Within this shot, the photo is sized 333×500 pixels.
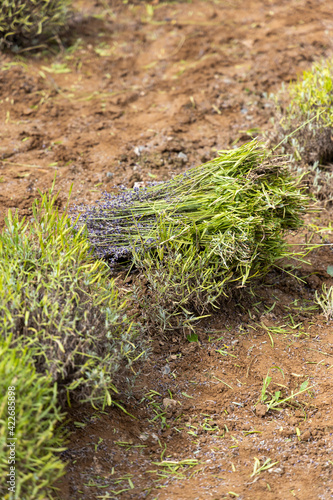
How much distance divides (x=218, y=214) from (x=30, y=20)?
334 cm

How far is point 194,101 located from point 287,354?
2.60 meters

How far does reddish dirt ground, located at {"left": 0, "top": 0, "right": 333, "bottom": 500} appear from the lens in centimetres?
201

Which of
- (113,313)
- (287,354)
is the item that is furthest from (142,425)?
(287,354)

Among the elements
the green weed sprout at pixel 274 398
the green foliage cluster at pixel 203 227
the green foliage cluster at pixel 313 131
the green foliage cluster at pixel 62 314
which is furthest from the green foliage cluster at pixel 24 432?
the green foliage cluster at pixel 313 131

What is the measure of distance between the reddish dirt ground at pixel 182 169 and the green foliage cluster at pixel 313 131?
0.31 m

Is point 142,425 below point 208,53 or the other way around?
below

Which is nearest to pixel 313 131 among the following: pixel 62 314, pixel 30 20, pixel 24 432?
pixel 62 314

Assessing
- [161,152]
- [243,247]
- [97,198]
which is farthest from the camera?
[161,152]

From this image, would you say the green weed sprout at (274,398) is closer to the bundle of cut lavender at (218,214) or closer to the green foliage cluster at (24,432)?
the bundle of cut lavender at (218,214)

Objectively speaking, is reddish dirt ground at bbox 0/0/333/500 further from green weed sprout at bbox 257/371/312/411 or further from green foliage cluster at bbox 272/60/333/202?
green foliage cluster at bbox 272/60/333/202

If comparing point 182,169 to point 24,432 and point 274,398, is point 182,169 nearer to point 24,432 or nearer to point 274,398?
point 274,398

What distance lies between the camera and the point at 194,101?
4.26 meters

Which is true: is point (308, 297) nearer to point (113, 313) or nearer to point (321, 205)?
point (321, 205)

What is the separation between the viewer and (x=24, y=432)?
1592 millimetres
